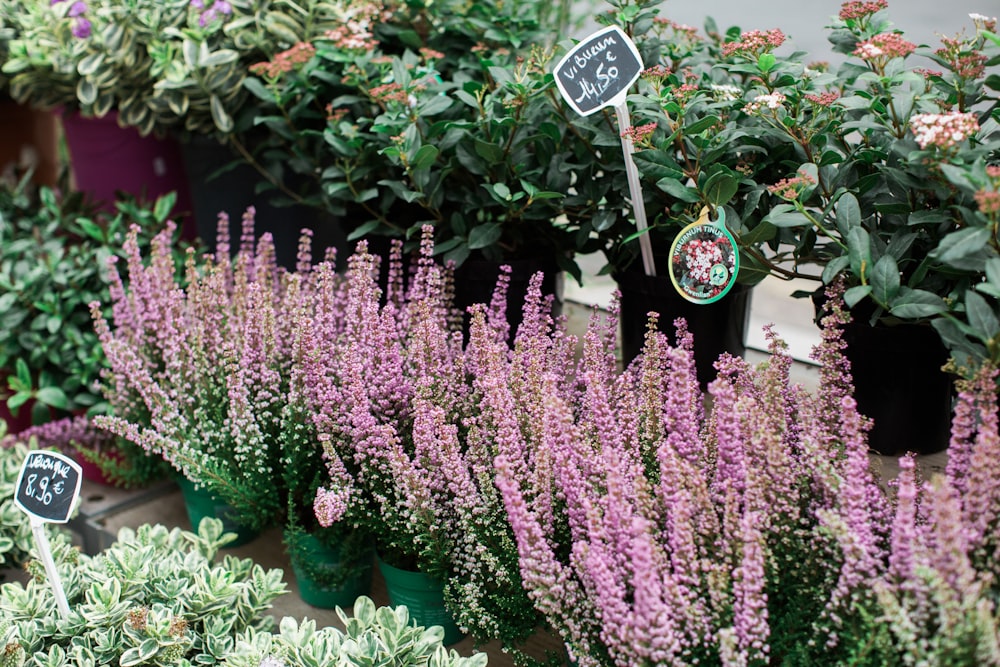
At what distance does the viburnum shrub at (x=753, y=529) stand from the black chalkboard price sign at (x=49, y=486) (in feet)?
2.32

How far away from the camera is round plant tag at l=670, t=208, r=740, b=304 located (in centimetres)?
152

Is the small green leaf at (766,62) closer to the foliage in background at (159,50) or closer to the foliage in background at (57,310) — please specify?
the foliage in background at (159,50)

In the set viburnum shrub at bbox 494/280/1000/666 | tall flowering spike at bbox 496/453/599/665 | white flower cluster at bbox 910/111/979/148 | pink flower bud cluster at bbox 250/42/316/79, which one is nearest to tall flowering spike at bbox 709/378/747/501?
viburnum shrub at bbox 494/280/1000/666

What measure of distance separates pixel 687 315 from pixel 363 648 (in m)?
0.96

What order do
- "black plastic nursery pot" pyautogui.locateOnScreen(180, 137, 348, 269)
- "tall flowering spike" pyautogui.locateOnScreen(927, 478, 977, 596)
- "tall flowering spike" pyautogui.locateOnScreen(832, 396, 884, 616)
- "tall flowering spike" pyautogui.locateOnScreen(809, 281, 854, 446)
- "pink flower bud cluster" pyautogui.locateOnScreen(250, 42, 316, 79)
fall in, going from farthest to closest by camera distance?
"black plastic nursery pot" pyautogui.locateOnScreen(180, 137, 348, 269) < "pink flower bud cluster" pyautogui.locateOnScreen(250, 42, 316, 79) < "tall flowering spike" pyautogui.locateOnScreen(809, 281, 854, 446) < "tall flowering spike" pyautogui.locateOnScreen(832, 396, 884, 616) < "tall flowering spike" pyautogui.locateOnScreen(927, 478, 977, 596)

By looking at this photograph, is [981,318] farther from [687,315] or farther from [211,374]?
[211,374]

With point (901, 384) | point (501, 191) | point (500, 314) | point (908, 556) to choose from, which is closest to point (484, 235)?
point (501, 191)

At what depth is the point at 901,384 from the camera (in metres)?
1.70

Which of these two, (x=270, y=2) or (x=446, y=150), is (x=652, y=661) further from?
(x=270, y=2)

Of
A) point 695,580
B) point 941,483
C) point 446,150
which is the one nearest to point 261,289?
point 446,150

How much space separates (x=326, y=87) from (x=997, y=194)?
1.72 meters

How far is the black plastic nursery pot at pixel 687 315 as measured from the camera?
190cm

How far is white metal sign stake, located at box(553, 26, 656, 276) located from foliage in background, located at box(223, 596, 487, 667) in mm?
916

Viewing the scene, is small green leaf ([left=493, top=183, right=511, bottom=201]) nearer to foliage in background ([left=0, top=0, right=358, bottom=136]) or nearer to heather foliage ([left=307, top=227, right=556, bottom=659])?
heather foliage ([left=307, top=227, right=556, bottom=659])
